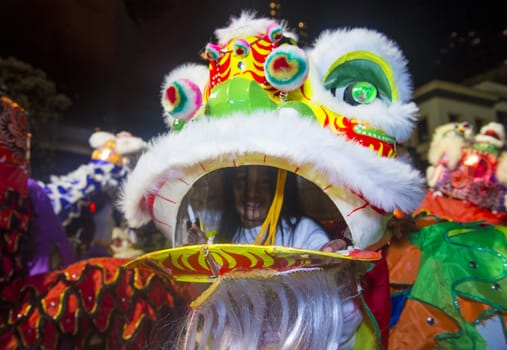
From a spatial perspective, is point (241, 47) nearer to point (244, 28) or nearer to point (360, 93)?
point (244, 28)

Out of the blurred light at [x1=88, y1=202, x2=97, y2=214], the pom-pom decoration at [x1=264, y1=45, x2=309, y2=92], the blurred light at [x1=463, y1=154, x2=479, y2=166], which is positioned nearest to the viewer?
the pom-pom decoration at [x1=264, y1=45, x2=309, y2=92]

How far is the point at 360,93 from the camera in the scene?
3.92 ft

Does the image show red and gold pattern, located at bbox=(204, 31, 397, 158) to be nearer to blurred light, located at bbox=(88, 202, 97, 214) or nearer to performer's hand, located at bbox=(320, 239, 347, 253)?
performer's hand, located at bbox=(320, 239, 347, 253)

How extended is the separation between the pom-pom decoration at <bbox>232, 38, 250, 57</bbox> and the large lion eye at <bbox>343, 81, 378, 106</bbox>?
1.06 ft

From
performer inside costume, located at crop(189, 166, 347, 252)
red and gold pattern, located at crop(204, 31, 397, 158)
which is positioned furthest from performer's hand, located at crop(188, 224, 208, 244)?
red and gold pattern, located at crop(204, 31, 397, 158)

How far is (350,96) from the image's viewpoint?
1.20m

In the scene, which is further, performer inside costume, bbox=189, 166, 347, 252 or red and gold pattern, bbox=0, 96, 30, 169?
red and gold pattern, bbox=0, 96, 30, 169

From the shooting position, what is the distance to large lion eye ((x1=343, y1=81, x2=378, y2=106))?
119 cm

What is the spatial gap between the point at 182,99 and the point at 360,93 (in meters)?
0.51

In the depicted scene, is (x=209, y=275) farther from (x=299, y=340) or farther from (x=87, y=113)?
(x=87, y=113)

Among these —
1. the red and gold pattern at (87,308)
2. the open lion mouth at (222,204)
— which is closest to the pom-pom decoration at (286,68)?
the open lion mouth at (222,204)

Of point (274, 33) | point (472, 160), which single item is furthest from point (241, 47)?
point (472, 160)

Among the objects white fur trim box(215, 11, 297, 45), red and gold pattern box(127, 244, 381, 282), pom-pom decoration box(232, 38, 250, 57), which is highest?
white fur trim box(215, 11, 297, 45)

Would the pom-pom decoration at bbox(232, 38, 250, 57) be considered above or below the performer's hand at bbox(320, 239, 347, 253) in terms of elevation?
above
